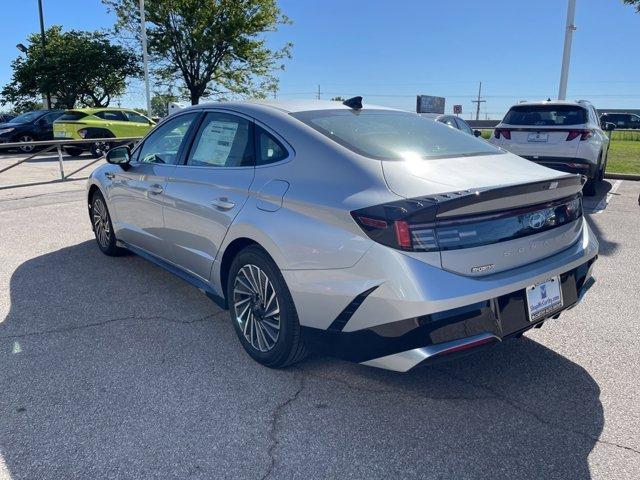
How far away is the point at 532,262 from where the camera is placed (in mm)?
2711

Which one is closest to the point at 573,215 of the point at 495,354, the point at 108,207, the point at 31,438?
the point at 495,354

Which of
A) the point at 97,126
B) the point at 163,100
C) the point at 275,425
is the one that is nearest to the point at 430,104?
the point at 163,100

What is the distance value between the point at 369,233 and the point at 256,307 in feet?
3.53

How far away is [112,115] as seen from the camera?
17.5 metres

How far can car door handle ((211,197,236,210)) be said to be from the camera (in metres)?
3.23

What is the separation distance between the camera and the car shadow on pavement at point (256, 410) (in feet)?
7.66

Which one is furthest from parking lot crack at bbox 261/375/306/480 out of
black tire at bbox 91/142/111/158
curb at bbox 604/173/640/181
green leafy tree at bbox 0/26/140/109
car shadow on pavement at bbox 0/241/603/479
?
green leafy tree at bbox 0/26/140/109

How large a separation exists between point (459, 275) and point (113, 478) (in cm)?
179

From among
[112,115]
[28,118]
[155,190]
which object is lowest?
[155,190]

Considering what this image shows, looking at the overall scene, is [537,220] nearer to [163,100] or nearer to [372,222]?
[372,222]

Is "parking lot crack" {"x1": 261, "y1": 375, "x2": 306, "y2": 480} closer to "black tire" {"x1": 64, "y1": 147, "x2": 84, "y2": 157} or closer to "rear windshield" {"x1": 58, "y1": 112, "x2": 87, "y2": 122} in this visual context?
"rear windshield" {"x1": 58, "y1": 112, "x2": 87, "y2": 122}

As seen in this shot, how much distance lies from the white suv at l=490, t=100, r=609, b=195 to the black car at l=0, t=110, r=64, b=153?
15.7 metres

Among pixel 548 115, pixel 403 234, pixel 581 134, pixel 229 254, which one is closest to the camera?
pixel 403 234

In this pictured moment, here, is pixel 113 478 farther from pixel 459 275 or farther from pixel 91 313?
pixel 91 313
